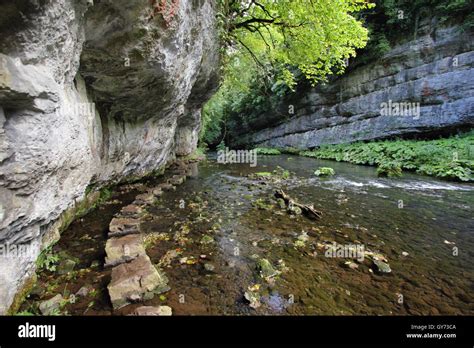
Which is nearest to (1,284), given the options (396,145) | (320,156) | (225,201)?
(225,201)

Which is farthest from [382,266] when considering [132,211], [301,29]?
[301,29]

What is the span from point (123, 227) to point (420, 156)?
15.8 metres

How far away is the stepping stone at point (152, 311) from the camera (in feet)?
9.34

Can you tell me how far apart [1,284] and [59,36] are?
2.74 meters

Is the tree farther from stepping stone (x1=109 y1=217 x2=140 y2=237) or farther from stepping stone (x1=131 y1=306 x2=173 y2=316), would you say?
stepping stone (x1=131 y1=306 x2=173 y2=316)

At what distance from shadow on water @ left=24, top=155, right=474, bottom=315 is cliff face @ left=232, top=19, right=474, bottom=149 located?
1004 centimetres

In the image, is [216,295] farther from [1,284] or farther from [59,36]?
[59,36]

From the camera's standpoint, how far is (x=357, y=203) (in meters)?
7.80

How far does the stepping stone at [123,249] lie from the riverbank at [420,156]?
12.0 metres

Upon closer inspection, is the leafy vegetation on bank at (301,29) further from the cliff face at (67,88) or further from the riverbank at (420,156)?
the riverbank at (420,156)

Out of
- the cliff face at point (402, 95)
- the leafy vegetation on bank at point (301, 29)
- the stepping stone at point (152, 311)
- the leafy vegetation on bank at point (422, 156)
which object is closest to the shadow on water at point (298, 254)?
the stepping stone at point (152, 311)

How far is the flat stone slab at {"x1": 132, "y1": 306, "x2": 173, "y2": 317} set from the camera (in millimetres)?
2844
